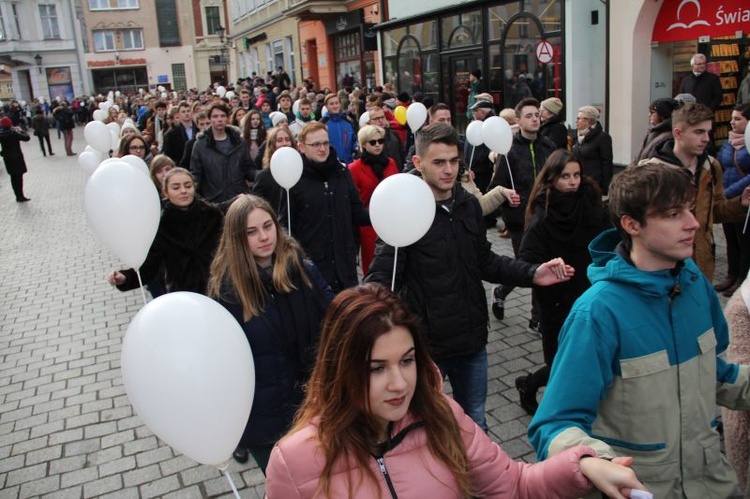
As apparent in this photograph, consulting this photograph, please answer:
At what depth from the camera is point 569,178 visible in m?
4.11

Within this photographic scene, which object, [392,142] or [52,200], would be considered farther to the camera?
[52,200]

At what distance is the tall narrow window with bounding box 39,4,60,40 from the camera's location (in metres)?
53.0

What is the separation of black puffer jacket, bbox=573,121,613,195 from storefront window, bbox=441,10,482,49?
9.26 metres

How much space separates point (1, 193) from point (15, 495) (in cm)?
1664

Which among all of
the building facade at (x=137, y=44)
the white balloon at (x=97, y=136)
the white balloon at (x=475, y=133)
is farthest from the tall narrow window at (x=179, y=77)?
the white balloon at (x=475, y=133)

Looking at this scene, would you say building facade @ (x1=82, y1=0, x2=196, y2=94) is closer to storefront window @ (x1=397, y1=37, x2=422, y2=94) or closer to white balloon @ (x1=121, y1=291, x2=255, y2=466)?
storefront window @ (x1=397, y1=37, x2=422, y2=94)

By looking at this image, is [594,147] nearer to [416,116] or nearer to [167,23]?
[416,116]

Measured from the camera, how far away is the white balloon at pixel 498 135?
6.10 metres

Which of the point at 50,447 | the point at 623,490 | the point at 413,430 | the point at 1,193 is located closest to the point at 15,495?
the point at 50,447

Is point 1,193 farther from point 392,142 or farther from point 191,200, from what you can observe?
point 191,200

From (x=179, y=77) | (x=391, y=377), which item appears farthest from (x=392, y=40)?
(x=179, y=77)

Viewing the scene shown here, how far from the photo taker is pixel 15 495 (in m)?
3.96

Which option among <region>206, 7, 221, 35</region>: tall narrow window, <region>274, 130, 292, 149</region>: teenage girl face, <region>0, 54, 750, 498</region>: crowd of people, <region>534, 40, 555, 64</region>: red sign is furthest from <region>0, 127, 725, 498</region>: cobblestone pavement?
<region>206, 7, 221, 35</region>: tall narrow window

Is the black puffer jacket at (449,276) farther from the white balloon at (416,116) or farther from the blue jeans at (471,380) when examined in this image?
the white balloon at (416,116)
